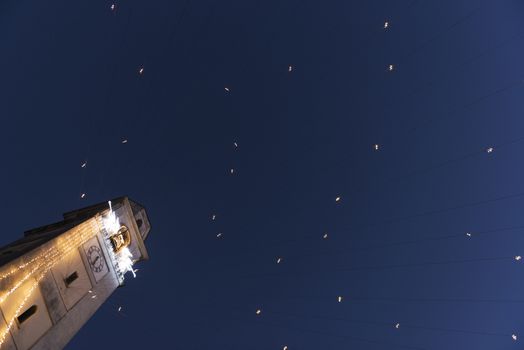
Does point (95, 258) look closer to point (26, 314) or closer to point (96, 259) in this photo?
point (96, 259)

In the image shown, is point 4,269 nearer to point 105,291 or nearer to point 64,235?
point 64,235

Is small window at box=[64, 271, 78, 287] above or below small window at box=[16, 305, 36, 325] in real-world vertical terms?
Result: above

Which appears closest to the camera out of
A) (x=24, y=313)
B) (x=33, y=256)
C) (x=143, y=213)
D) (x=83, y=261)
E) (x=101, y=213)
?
(x=24, y=313)

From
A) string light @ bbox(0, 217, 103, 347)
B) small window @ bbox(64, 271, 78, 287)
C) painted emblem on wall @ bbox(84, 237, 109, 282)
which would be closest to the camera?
string light @ bbox(0, 217, 103, 347)

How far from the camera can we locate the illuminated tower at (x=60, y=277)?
1295cm

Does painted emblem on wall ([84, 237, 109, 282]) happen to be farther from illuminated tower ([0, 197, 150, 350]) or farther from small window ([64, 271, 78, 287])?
small window ([64, 271, 78, 287])

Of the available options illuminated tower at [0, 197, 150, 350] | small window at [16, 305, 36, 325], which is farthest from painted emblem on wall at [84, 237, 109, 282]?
small window at [16, 305, 36, 325]

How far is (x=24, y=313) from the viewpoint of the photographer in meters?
13.4

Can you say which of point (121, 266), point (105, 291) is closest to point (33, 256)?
point (105, 291)

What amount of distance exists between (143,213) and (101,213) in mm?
8539

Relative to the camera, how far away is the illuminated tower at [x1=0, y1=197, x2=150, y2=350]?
1295 cm

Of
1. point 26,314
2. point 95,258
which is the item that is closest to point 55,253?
point 26,314

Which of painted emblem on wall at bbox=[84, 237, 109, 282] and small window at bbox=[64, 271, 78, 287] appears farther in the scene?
painted emblem on wall at bbox=[84, 237, 109, 282]

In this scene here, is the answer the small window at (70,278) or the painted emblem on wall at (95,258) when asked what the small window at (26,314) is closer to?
the small window at (70,278)
